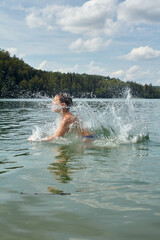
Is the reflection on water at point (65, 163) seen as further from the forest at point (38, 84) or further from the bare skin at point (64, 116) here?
the forest at point (38, 84)

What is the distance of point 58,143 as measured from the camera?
8.07 meters

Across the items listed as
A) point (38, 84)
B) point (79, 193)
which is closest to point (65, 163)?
point (79, 193)

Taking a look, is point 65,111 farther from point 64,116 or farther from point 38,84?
Answer: point 38,84

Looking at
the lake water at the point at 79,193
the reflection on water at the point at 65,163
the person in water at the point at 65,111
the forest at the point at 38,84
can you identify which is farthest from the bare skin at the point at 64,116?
the forest at the point at 38,84

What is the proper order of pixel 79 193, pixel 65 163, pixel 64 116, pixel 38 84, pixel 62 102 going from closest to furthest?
pixel 79 193
pixel 65 163
pixel 62 102
pixel 64 116
pixel 38 84

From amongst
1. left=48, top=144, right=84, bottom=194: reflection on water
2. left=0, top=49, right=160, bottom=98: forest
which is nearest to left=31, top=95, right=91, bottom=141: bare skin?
left=48, top=144, right=84, bottom=194: reflection on water

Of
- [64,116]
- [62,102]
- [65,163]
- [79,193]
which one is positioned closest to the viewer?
[79,193]

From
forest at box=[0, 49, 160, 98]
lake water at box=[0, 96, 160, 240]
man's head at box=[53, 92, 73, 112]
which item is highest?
forest at box=[0, 49, 160, 98]

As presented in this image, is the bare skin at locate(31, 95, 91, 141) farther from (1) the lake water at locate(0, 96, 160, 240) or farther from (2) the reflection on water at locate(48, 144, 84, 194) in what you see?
(1) the lake water at locate(0, 96, 160, 240)

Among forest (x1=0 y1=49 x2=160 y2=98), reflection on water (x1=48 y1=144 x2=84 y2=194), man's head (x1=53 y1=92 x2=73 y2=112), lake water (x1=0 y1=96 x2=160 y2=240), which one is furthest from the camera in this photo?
forest (x1=0 y1=49 x2=160 y2=98)

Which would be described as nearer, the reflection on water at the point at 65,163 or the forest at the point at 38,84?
the reflection on water at the point at 65,163

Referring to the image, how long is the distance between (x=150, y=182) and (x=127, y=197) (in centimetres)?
82

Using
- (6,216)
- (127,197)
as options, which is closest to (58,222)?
(6,216)

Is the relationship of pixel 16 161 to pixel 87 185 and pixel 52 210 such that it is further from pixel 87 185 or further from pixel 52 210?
pixel 52 210
